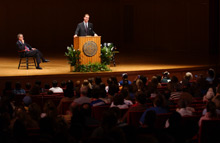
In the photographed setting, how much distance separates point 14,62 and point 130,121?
7542 millimetres

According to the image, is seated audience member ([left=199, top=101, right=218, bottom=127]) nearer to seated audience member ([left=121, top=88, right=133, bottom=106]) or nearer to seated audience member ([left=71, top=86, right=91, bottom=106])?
seated audience member ([left=121, top=88, right=133, bottom=106])

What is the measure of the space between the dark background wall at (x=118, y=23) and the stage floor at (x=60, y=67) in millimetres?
2890

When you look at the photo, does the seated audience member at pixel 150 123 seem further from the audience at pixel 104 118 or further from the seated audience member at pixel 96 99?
the seated audience member at pixel 96 99

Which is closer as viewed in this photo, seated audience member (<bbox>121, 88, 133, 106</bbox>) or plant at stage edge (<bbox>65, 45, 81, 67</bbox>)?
seated audience member (<bbox>121, 88, 133, 106</bbox>)

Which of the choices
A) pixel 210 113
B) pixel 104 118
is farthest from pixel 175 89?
pixel 104 118

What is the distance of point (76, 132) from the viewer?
12.3 ft

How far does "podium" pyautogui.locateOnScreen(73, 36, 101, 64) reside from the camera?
31.0 ft

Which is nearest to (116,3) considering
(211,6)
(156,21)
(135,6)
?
(135,6)

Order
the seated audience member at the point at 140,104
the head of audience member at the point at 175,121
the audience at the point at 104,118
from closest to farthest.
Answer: the audience at the point at 104,118 < the head of audience member at the point at 175,121 < the seated audience member at the point at 140,104

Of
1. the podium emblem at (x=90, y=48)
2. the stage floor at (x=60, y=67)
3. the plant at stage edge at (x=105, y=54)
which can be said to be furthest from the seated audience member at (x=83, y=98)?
the plant at stage edge at (x=105, y=54)

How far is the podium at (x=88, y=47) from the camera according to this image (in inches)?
372

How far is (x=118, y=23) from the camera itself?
1814cm

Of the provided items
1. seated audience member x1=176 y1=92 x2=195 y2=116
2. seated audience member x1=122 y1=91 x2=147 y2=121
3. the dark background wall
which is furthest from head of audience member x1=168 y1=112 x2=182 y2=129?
the dark background wall

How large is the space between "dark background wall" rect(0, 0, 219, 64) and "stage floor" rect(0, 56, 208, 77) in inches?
114
